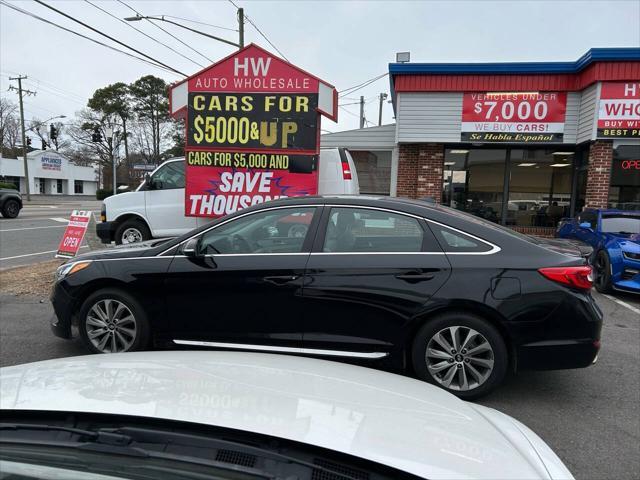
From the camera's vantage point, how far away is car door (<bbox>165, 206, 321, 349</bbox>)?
3.77 metres

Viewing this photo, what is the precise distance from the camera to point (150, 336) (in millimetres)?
4098

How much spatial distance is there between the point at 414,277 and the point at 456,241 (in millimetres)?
459

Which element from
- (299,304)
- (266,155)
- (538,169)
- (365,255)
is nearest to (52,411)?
(299,304)

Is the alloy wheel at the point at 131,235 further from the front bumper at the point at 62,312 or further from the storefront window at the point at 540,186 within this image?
the storefront window at the point at 540,186

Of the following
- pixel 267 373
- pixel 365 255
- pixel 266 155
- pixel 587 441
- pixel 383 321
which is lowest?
pixel 587 441

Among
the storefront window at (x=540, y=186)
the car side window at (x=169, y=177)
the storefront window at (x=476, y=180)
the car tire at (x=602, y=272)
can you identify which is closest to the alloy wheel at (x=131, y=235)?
the car side window at (x=169, y=177)

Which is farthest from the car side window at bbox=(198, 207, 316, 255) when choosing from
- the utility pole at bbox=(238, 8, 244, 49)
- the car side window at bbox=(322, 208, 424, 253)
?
the utility pole at bbox=(238, 8, 244, 49)

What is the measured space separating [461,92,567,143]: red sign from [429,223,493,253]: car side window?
1008cm

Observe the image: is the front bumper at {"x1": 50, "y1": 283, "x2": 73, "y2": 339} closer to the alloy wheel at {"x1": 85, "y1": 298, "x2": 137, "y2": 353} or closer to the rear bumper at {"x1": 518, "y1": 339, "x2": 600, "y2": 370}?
the alloy wheel at {"x1": 85, "y1": 298, "x2": 137, "y2": 353}

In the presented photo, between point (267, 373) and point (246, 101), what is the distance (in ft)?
22.4

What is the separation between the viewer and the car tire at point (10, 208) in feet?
66.9

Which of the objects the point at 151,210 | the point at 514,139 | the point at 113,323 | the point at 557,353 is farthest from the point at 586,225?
the point at 151,210

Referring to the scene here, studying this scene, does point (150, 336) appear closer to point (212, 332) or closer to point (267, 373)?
point (212, 332)

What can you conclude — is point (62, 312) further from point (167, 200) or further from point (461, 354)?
point (167, 200)
